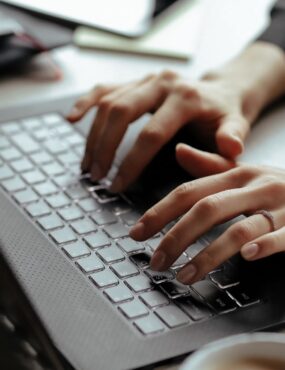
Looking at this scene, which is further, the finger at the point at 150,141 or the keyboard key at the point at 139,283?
the finger at the point at 150,141

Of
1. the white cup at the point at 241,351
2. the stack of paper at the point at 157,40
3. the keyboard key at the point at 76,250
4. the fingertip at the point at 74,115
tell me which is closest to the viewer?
→ the white cup at the point at 241,351

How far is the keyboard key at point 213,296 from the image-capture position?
59 cm

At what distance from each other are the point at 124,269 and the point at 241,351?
7.9 inches

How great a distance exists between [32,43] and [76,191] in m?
0.35

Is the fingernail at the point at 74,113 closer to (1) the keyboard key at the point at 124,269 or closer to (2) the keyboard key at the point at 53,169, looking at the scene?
(2) the keyboard key at the point at 53,169

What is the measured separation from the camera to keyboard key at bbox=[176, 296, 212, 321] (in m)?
0.58

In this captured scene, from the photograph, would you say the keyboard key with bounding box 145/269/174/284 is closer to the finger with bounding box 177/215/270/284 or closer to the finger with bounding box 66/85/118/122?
the finger with bounding box 177/215/270/284

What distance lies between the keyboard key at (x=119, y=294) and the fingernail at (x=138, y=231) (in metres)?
0.07

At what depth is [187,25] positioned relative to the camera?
3.92 feet

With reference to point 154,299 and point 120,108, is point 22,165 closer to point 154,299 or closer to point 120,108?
point 120,108

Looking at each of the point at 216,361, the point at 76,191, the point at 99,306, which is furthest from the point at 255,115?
the point at 216,361

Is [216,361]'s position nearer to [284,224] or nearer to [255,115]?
[284,224]

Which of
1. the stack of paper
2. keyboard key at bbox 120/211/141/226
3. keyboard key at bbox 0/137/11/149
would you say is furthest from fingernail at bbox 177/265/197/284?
the stack of paper

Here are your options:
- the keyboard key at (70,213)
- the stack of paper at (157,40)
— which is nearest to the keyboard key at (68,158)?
the keyboard key at (70,213)
